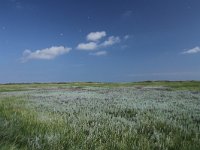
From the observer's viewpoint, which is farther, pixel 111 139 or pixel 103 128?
pixel 103 128

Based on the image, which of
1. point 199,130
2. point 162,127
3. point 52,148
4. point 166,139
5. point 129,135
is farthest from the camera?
point 162,127

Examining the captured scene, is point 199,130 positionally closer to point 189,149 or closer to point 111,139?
point 189,149

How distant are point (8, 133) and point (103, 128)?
13.4 ft

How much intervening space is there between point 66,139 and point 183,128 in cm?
487

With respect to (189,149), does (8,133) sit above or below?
above

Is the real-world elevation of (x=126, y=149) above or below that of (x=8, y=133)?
below

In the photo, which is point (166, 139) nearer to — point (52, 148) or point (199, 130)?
point (199, 130)

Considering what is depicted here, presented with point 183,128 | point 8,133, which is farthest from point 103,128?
point 8,133

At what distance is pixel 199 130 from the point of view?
33.3ft

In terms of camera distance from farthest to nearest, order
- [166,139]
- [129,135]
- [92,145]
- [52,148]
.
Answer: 1. [129,135]
2. [166,139]
3. [92,145]
4. [52,148]

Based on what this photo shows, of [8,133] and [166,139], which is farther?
[166,139]

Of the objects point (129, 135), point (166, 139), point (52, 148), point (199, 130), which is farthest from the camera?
point (199, 130)

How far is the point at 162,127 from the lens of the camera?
35.7 ft

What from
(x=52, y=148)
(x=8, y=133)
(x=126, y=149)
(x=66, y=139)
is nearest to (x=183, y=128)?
(x=126, y=149)
